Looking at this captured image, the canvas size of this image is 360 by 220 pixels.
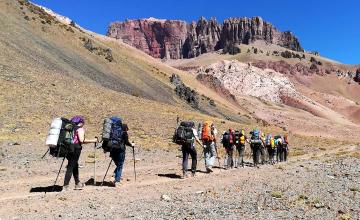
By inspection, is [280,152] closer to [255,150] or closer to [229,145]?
[255,150]

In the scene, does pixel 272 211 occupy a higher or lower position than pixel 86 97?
lower

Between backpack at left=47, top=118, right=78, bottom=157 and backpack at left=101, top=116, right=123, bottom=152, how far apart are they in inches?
50.3

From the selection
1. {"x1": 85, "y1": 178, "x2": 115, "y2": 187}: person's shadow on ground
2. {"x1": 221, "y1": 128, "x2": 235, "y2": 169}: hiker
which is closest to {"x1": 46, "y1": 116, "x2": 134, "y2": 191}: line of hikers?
{"x1": 85, "y1": 178, "x2": 115, "y2": 187}: person's shadow on ground

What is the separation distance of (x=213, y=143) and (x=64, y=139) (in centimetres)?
891

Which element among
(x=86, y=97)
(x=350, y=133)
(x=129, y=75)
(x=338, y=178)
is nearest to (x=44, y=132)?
(x=86, y=97)

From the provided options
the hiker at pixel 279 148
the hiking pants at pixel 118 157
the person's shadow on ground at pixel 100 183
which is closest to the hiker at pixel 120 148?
the hiking pants at pixel 118 157

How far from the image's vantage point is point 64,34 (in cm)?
7125

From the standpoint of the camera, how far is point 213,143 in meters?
22.2

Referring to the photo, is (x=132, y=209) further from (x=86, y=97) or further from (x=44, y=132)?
(x=86, y=97)

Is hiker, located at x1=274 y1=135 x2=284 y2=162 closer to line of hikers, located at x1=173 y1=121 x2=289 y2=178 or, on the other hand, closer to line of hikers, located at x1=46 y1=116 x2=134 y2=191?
line of hikers, located at x1=173 y1=121 x2=289 y2=178

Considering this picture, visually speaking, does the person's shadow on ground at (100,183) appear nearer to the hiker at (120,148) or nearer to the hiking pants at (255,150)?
the hiker at (120,148)

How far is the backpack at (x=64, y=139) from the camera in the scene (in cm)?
1472

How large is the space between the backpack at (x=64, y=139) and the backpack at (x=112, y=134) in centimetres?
128

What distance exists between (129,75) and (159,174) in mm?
49891
